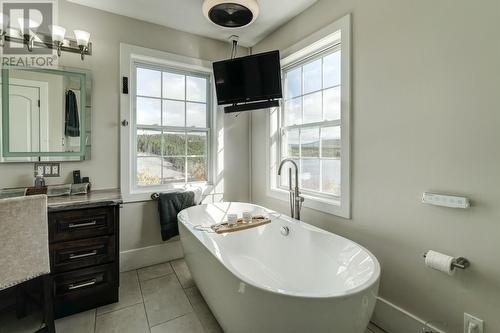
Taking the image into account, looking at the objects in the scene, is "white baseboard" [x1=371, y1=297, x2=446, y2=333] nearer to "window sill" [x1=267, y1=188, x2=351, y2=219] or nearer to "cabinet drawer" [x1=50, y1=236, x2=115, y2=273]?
"window sill" [x1=267, y1=188, x2=351, y2=219]

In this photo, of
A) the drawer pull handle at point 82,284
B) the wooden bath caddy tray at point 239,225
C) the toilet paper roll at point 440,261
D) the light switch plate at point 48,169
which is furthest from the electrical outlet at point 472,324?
the light switch plate at point 48,169

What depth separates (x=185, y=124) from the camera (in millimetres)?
2949

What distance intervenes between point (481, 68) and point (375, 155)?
2.39 ft

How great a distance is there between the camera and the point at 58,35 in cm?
211

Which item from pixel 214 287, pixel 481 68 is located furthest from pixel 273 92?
pixel 214 287

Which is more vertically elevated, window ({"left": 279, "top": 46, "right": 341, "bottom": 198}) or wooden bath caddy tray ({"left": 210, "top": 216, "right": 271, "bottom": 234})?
window ({"left": 279, "top": 46, "right": 341, "bottom": 198})

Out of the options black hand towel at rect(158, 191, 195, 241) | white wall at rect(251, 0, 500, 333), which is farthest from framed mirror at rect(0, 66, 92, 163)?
white wall at rect(251, 0, 500, 333)

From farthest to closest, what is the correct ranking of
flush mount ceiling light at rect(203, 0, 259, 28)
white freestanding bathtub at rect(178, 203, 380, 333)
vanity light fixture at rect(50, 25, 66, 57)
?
vanity light fixture at rect(50, 25, 66, 57) < flush mount ceiling light at rect(203, 0, 259, 28) < white freestanding bathtub at rect(178, 203, 380, 333)

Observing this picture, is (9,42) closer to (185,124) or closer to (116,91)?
(116,91)

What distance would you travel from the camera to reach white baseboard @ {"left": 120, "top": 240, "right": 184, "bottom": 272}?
2549 mm

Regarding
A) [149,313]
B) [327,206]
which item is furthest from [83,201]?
[327,206]

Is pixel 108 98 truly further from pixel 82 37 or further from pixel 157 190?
pixel 157 190

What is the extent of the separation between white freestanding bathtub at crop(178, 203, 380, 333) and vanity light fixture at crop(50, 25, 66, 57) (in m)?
1.86

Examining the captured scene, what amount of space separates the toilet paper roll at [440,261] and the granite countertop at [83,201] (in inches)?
84.7
